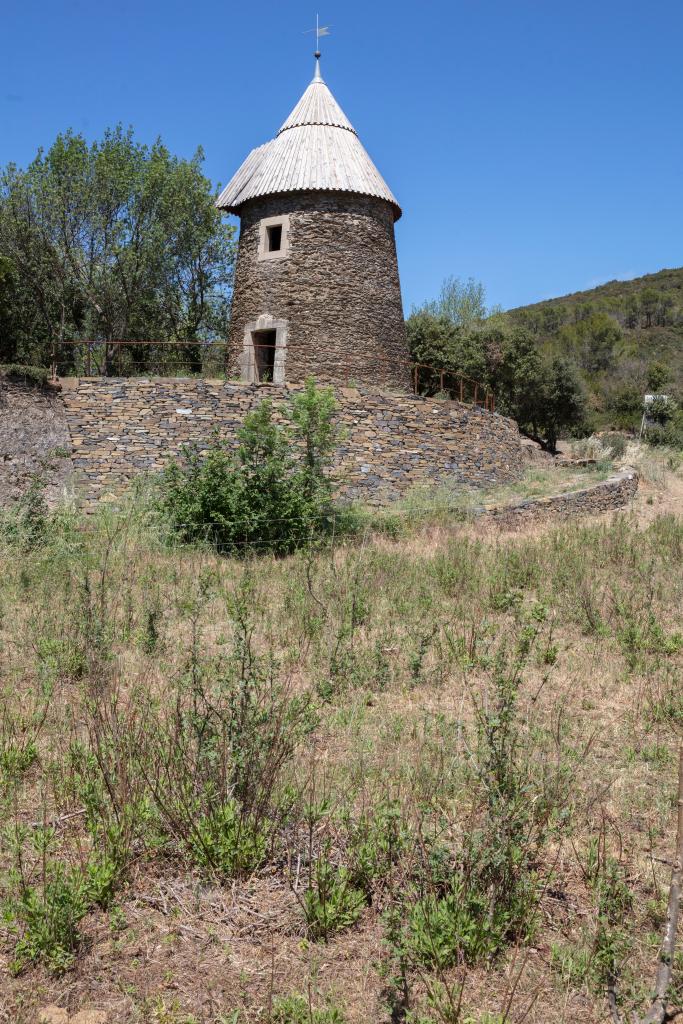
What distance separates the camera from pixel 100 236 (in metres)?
20.7

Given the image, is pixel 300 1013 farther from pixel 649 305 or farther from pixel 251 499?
pixel 649 305

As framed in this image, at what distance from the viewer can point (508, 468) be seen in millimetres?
17094

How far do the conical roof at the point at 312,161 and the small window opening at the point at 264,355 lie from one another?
113 inches

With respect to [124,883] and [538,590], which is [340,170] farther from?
[124,883]

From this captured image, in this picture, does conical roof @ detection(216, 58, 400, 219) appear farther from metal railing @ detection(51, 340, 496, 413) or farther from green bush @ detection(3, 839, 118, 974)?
green bush @ detection(3, 839, 118, 974)

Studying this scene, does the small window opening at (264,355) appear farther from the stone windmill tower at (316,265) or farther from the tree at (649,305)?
the tree at (649,305)

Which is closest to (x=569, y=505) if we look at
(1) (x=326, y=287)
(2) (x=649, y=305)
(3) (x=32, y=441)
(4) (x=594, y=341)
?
(1) (x=326, y=287)

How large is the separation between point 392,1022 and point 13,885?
1.61 m

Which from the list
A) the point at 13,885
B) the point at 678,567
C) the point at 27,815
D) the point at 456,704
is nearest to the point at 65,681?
the point at 27,815

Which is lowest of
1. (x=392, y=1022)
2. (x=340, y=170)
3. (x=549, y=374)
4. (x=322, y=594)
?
(x=392, y=1022)

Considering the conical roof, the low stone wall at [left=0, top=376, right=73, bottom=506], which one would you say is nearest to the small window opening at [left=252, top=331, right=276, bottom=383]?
the conical roof

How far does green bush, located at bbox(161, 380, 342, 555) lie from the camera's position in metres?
10.2

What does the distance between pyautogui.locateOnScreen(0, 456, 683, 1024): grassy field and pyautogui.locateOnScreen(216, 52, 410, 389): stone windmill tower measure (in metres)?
10.5

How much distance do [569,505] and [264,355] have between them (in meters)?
7.15
